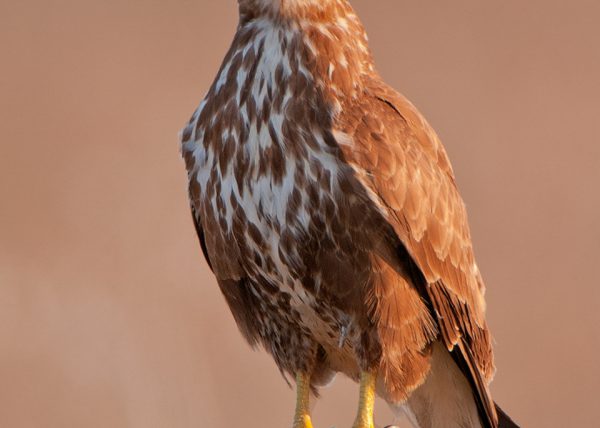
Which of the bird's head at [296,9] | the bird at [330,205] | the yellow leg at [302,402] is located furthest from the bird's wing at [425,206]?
the yellow leg at [302,402]

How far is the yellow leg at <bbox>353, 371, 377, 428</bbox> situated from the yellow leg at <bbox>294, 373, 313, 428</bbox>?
0.23 m

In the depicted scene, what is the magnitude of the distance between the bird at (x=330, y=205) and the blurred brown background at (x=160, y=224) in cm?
167

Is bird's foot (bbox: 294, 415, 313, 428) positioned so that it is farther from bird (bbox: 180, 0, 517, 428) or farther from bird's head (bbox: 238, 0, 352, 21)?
bird's head (bbox: 238, 0, 352, 21)

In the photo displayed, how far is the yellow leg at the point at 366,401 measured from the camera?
435 centimetres

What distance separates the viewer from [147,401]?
6277 millimetres

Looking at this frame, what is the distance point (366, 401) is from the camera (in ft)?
14.4

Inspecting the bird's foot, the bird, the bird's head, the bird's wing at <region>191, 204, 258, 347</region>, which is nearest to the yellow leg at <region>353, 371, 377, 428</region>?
the bird

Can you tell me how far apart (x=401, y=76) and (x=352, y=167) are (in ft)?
7.11

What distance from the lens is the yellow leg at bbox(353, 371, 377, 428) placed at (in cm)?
435

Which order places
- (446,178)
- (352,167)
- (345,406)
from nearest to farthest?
(352,167)
(446,178)
(345,406)

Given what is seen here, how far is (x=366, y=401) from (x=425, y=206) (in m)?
0.50

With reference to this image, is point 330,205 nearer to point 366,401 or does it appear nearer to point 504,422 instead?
point 366,401

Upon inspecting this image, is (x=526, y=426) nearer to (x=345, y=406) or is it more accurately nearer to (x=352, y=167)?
(x=345, y=406)

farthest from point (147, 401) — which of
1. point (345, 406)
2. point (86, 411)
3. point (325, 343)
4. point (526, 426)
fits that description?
point (325, 343)
